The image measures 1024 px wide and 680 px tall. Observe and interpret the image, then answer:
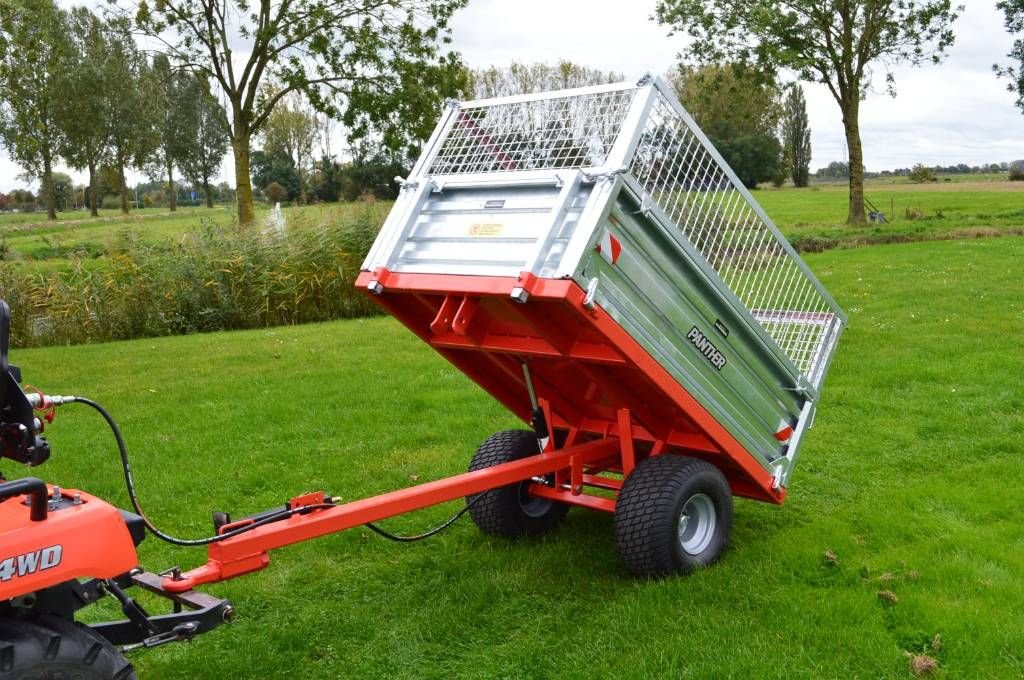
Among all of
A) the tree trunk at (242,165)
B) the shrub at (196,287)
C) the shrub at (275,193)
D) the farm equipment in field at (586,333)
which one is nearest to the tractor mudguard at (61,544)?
the farm equipment in field at (586,333)

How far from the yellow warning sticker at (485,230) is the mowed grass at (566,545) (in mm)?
1883

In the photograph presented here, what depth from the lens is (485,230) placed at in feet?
15.8

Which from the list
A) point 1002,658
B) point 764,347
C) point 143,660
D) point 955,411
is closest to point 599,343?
point 764,347

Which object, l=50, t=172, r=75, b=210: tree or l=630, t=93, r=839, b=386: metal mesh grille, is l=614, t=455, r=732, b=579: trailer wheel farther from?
l=50, t=172, r=75, b=210: tree

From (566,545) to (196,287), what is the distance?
11054mm

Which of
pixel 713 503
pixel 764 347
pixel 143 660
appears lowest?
pixel 143 660

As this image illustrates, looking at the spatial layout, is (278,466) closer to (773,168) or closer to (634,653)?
(634,653)

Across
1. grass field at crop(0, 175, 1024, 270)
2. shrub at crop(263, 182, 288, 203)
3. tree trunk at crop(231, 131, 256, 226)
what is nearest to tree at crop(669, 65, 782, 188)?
grass field at crop(0, 175, 1024, 270)

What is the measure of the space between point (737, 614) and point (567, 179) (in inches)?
88.5

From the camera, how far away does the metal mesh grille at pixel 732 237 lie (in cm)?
487

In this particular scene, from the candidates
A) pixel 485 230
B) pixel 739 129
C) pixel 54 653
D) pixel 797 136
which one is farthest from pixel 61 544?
pixel 797 136

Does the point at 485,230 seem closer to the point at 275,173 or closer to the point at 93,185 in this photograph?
the point at 275,173

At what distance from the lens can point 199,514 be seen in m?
6.62

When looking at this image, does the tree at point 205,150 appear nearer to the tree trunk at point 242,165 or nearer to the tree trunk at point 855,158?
the tree trunk at point 242,165
